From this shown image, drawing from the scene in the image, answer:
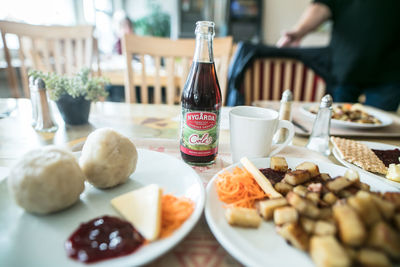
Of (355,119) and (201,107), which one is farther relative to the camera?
(355,119)

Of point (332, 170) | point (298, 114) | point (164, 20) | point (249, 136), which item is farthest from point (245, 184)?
point (164, 20)

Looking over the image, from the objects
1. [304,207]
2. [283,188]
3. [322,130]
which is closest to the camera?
[304,207]

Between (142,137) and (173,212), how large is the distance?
0.56m

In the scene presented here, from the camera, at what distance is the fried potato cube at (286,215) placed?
18.4 inches

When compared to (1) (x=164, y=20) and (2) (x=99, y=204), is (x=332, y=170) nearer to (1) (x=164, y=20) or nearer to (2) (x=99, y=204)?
(2) (x=99, y=204)

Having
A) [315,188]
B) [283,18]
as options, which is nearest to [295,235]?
[315,188]

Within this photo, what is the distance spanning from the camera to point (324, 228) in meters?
0.43

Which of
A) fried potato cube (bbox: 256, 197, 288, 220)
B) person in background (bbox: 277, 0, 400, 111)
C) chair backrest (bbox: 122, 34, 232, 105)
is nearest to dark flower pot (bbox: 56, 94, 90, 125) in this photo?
chair backrest (bbox: 122, 34, 232, 105)

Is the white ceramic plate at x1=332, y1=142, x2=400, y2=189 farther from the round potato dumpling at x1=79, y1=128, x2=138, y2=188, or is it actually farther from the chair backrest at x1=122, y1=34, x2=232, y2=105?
the chair backrest at x1=122, y1=34, x2=232, y2=105

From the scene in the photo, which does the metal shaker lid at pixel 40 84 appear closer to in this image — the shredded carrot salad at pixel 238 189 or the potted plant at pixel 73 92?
the potted plant at pixel 73 92

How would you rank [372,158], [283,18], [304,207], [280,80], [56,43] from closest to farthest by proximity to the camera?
1. [304,207]
2. [372,158]
3. [56,43]
4. [280,80]
5. [283,18]

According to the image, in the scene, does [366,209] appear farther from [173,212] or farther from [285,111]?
[285,111]

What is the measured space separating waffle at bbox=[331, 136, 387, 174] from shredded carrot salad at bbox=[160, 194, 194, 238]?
21.9 inches

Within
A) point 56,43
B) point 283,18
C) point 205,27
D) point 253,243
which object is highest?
point 283,18
